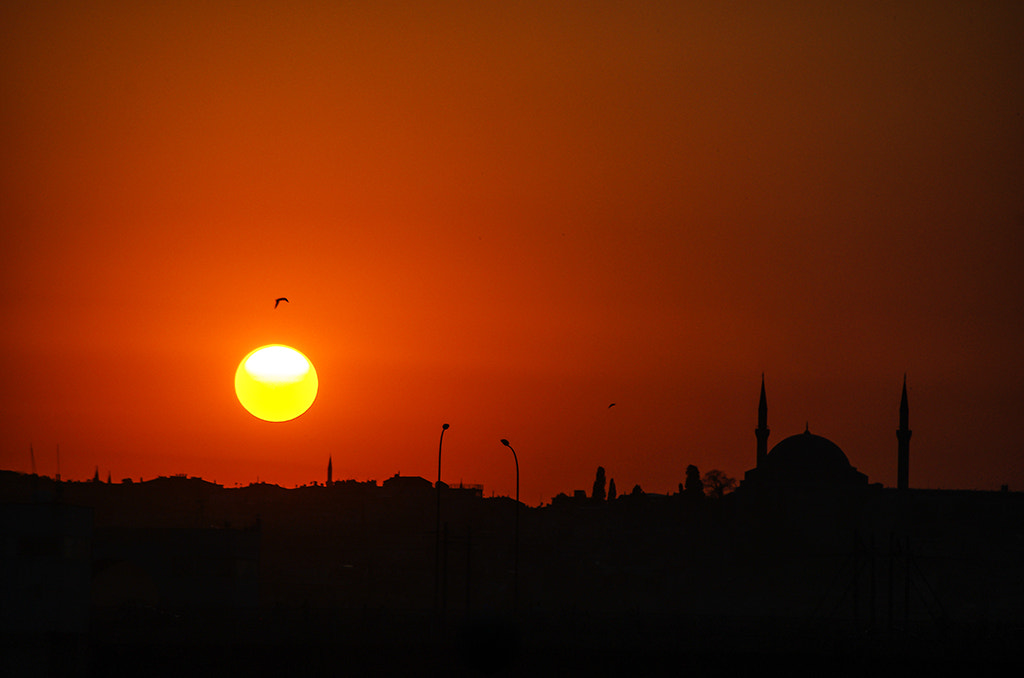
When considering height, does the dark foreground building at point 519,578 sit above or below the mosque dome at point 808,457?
below

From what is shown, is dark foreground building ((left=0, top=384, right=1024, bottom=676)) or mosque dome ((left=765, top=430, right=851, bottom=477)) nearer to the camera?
dark foreground building ((left=0, top=384, right=1024, bottom=676))

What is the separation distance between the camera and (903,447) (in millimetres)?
117375

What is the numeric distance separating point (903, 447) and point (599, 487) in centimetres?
2905

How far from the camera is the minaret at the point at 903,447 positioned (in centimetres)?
11656

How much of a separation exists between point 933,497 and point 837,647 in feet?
234

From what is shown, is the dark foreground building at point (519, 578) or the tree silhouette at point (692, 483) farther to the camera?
the tree silhouette at point (692, 483)

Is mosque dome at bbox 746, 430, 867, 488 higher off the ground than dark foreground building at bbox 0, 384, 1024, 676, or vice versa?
mosque dome at bbox 746, 430, 867, 488

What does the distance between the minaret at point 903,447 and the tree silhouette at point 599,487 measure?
27.6 metres

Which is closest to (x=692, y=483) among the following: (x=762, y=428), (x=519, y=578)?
(x=762, y=428)

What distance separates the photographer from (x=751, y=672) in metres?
50.6

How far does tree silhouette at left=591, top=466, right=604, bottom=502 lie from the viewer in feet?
442

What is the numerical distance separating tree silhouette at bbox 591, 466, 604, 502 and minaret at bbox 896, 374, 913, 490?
90.4 feet

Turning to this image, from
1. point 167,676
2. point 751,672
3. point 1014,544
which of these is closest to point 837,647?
point 751,672

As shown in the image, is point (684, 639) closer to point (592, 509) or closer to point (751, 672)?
point (751, 672)
